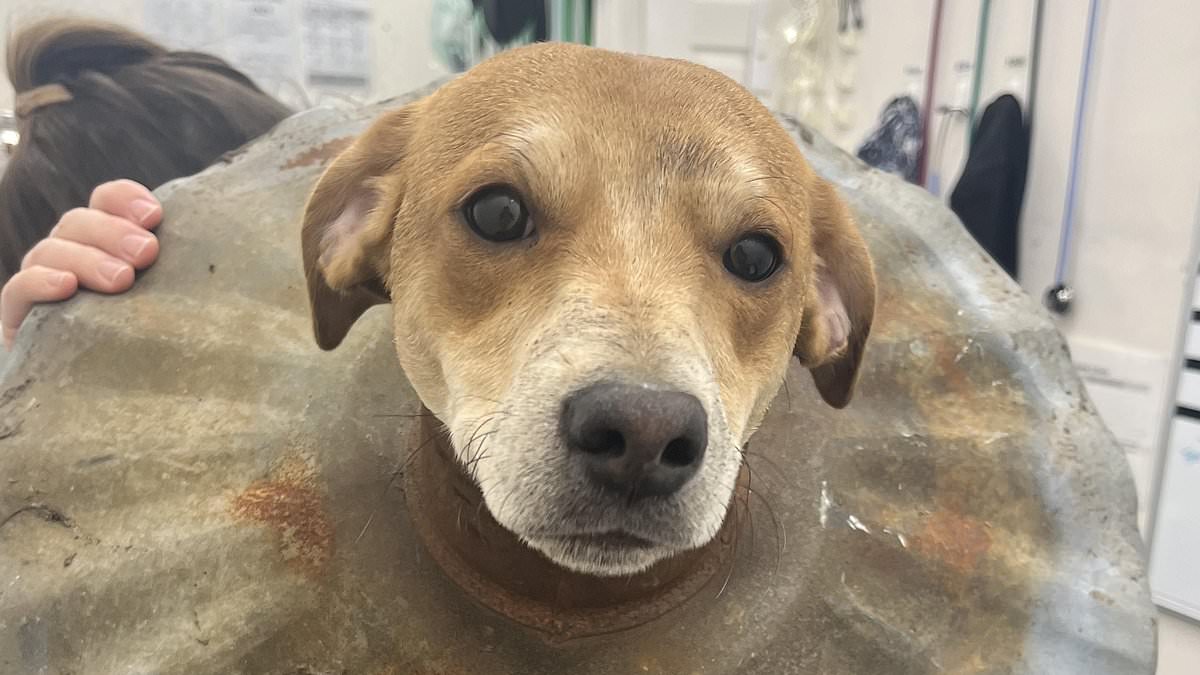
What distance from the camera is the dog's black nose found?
57 centimetres

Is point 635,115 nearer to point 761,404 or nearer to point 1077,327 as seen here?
point 761,404

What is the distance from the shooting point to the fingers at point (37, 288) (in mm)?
923

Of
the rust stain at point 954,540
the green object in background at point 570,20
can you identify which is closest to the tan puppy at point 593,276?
the rust stain at point 954,540

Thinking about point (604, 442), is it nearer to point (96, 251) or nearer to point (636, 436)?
point (636, 436)

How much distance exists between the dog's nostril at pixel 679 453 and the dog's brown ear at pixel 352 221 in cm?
43

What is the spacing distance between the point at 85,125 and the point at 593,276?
3.04 ft

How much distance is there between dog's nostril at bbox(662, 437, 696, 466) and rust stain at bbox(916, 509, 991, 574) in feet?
1.47

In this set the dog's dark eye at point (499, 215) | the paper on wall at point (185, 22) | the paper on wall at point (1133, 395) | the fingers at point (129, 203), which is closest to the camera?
the dog's dark eye at point (499, 215)

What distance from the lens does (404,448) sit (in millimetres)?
903

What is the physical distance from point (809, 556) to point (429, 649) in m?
0.42

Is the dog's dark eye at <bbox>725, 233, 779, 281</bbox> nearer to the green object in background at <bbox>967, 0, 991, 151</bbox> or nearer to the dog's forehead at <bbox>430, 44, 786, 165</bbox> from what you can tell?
the dog's forehead at <bbox>430, 44, 786, 165</bbox>

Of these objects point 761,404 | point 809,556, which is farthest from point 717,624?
point 761,404

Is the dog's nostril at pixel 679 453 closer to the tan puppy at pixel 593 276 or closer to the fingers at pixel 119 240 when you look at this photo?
the tan puppy at pixel 593 276

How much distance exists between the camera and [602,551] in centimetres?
66
